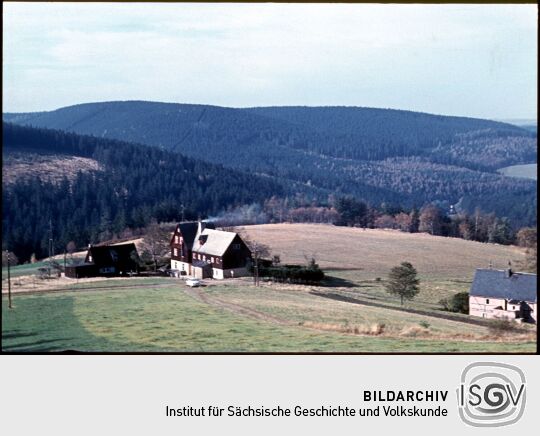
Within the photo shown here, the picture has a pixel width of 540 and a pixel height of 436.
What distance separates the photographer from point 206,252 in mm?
8672

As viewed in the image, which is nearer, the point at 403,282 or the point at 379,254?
the point at 403,282

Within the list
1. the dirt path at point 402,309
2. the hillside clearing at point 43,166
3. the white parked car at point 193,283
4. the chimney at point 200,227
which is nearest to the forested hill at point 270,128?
the hillside clearing at point 43,166

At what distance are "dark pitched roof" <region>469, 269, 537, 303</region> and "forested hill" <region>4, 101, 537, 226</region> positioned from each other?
76cm

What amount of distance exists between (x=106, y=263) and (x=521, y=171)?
4.36 m

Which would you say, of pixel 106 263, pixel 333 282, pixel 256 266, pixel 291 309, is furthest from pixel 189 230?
pixel 333 282

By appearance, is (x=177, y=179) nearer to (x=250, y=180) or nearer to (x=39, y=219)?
(x=250, y=180)

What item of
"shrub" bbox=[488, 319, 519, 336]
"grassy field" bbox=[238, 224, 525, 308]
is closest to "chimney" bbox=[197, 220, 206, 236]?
"grassy field" bbox=[238, 224, 525, 308]

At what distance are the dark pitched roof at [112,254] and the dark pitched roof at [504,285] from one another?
11.5 feet

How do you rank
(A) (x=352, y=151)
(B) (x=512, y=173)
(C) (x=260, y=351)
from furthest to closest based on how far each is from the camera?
1. (A) (x=352, y=151)
2. (B) (x=512, y=173)
3. (C) (x=260, y=351)

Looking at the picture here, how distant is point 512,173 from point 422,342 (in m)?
1.97

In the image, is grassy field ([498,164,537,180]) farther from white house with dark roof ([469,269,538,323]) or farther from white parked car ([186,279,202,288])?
white parked car ([186,279,202,288])

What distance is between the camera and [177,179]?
8602 millimetres

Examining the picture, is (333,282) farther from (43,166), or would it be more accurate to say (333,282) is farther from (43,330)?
(43,166)
